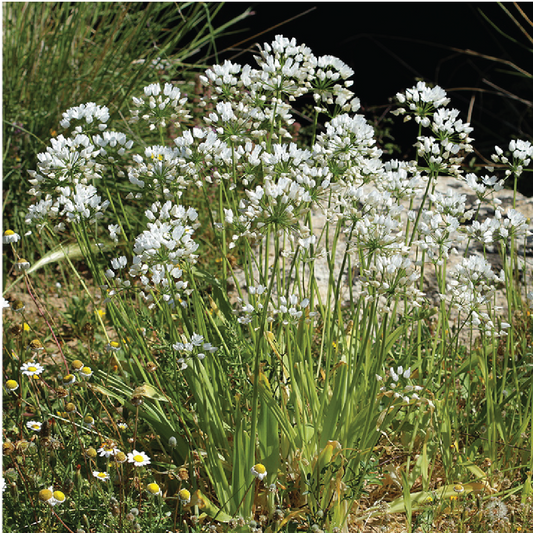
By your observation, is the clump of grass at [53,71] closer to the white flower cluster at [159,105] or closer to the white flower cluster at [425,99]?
the white flower cluster at [159,105]

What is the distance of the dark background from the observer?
6.69 m

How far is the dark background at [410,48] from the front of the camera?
21.9 feet

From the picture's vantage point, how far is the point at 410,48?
6898 mm

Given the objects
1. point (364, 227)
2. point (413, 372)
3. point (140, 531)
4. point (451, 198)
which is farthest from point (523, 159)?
point (140, 531)

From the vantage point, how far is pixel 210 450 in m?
1.94

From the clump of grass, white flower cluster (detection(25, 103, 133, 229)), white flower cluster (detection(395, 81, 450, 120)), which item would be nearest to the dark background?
the clump of grass

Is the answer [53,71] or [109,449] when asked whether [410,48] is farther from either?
[109,449]

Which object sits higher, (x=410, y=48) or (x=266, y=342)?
(x=410, y=48)

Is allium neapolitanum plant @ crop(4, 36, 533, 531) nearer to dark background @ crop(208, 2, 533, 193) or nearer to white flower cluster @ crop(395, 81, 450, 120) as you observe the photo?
white flower cluster @ crop(395, 81, 450, 120)

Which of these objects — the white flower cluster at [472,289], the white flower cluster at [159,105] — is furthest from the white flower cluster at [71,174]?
the white flower cluster at [472,289]

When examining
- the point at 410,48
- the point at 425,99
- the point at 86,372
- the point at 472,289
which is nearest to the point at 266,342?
the point at 86,372

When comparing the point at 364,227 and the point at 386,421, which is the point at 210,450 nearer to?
the point at 386,421

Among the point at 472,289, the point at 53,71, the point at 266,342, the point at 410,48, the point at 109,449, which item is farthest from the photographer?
the point at 410,48

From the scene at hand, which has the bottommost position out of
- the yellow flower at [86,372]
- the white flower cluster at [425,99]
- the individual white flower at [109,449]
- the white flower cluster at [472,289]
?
the individual white flower at [109,449]
